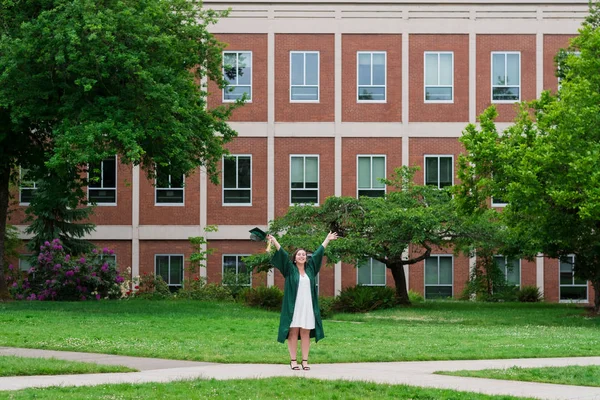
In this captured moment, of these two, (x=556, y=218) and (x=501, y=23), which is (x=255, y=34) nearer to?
(x=501, y=23)

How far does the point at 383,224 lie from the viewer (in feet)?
110

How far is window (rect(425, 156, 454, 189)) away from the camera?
147ft

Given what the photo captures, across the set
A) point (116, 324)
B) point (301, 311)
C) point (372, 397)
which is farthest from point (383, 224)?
point (372, 397)

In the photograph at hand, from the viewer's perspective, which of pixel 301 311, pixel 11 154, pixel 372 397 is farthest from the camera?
pixel 11 154

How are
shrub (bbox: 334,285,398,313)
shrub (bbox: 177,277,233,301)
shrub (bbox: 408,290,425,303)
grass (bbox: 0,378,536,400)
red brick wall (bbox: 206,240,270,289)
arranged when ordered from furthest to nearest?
red brick wall (bbox: 206,240,270,289) < shrub (bbox: 408,290,425,303) < shrub (bbox: 177,277,233,301) < shrub (bbox: 334,285,398,313) < grass (bbox: 0,378,536,400)

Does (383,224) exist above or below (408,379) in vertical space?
above

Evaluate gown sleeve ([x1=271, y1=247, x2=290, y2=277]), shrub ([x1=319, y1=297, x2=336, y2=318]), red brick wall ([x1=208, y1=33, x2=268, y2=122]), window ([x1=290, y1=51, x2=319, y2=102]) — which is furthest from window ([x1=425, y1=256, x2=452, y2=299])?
gown sleeve ([x1=271, y1=247, x2=290, y2=277])

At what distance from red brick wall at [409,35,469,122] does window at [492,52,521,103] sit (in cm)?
126

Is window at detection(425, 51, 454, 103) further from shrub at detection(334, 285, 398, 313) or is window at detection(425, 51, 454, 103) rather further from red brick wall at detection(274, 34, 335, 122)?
shrub at detection(334, 285, 398, 313)

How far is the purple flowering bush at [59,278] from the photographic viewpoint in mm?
37031

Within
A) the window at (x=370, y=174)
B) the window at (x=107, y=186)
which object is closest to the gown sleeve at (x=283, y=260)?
the window at (x=370, y=174)

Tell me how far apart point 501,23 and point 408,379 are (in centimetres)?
3348

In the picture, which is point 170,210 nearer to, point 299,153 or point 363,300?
point 299,153

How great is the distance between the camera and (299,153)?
44844mm
